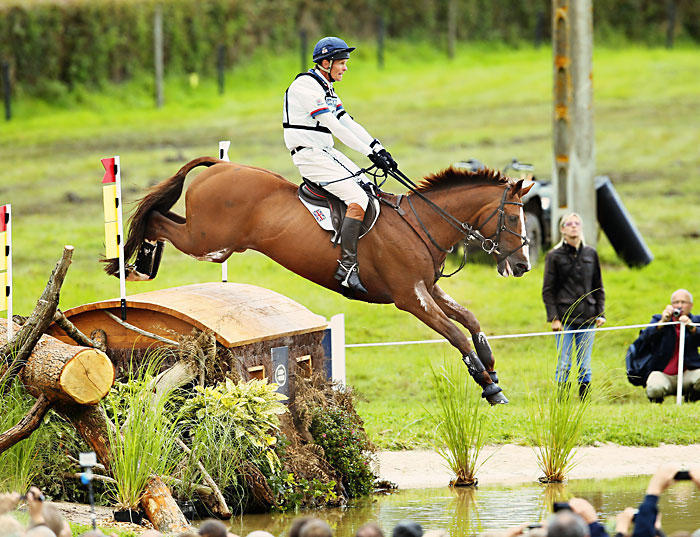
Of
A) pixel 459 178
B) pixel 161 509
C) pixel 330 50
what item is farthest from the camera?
pixel 459 178

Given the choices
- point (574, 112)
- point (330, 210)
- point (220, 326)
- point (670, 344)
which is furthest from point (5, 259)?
point (574, 112)

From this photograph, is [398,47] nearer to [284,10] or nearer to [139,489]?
[284,10]

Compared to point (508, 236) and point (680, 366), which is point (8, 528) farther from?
point (680, 366)

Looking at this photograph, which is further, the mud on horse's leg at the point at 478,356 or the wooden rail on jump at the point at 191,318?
the wooden rail on jump at the point at 191,318

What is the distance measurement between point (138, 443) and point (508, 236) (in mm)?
Answer: 2779

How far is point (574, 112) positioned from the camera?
15805mm

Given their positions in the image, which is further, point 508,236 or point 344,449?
point 344,449

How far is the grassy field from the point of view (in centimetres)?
1257

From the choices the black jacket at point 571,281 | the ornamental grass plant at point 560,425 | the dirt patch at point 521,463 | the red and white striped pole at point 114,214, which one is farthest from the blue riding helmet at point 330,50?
the black jacket at point 571,281

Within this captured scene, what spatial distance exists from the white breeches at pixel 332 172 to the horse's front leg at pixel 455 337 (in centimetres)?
73

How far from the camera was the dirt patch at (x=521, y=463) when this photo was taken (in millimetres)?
9109

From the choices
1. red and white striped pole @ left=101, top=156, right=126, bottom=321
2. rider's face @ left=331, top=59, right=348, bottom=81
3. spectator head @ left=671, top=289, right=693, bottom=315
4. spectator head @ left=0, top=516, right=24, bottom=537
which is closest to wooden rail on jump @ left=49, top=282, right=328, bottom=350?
red and white striped pole @ left=101, top=156, right=126, bottom=321

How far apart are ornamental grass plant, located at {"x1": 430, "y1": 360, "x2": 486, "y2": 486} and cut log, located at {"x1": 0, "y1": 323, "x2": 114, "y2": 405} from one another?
233cm

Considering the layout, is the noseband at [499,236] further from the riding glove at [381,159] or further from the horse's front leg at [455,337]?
the riding glove at [381,159]
